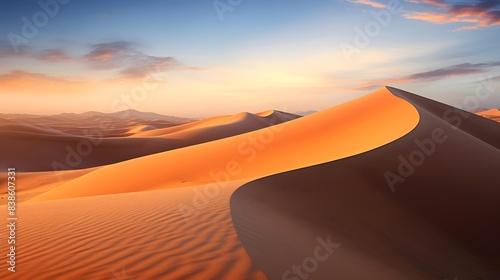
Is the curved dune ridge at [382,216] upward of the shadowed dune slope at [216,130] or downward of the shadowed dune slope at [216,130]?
downward

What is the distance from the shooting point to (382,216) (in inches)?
274

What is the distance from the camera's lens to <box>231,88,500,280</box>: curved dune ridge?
423 centimetres

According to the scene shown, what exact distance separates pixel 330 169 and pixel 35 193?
591 inches

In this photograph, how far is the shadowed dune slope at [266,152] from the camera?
11.9 m

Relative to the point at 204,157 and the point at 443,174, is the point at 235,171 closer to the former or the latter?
the point at 204,157

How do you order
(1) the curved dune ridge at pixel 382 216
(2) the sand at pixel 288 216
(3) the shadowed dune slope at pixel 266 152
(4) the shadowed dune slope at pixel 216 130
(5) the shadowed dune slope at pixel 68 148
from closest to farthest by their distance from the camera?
(2) the sand at pixel 288 216, (1) the curved dune ridge at pixel 382 216, (3) the shadowed dune slope at pixel 266 152, (5) the shadowed dune slope at pixel 68 148, (4) the shadowed dune slope at pixel 216 130

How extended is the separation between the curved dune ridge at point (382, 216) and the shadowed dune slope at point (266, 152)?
6.34 ft

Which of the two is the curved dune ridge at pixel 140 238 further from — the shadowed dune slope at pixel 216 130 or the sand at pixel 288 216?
the shadowed dune slope at pixel 216 130

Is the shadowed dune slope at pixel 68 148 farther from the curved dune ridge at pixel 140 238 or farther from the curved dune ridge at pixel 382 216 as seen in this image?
A: the curved dune ridge at pixel 382 216

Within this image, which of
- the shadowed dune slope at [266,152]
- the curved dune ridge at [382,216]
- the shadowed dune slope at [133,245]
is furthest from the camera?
the shadowed dune slope at [266,152]

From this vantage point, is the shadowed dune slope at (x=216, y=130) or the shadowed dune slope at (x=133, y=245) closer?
the shadowed dune slope at (x=133, y=245)

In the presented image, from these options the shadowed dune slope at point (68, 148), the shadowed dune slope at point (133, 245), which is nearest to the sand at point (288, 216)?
the shadowed dune slope at point (133, 245)

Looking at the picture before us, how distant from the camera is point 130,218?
4.86 m

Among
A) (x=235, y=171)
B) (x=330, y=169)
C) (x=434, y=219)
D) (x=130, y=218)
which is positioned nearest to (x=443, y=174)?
(x=434, y=219)
